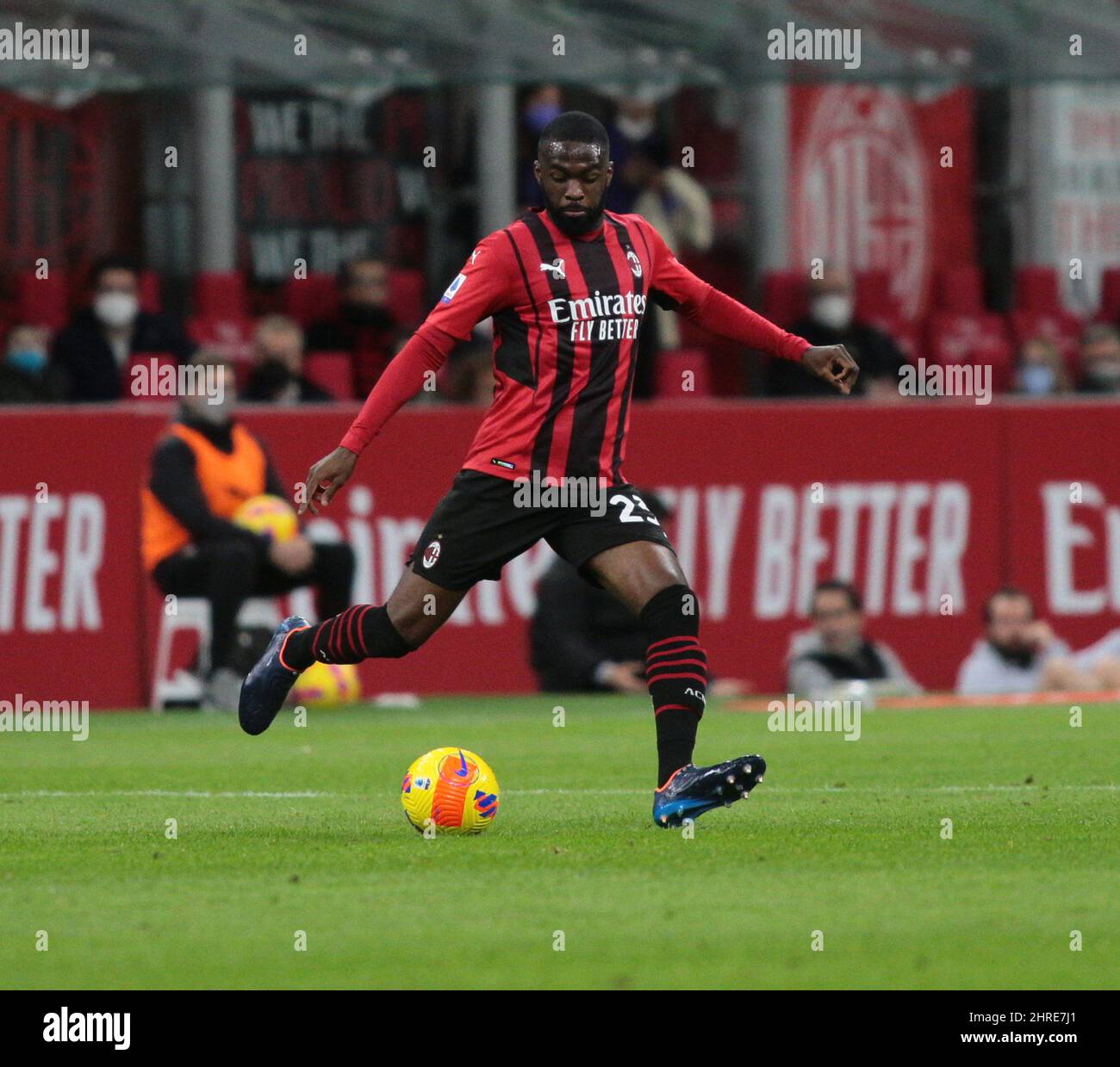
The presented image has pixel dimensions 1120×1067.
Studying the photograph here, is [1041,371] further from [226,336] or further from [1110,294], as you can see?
[226,336]

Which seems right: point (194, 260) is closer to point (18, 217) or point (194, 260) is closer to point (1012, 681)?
point (18, 217)

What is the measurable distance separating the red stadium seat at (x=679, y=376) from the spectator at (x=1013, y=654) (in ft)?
11.7

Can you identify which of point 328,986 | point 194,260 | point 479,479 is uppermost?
point 194,260

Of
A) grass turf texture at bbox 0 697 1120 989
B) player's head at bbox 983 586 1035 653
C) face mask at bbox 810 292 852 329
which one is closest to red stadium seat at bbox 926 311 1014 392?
face mask at bbox 810 292 852 329

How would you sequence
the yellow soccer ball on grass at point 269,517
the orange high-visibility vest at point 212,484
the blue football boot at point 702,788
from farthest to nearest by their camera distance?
the orange high-visibility vest at point 212,484
the yellow soccer ball on grass at point 269,517
the blue football boot at point 702,788

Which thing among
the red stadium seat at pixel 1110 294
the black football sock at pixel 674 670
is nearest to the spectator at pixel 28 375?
the black football sock at pixel 674 670

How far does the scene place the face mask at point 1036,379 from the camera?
17938mm

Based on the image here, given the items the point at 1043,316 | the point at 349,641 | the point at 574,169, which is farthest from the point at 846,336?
the point at 574,169

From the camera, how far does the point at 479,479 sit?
807cm

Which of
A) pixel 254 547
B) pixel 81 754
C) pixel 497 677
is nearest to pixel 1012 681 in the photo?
pixel 497 677

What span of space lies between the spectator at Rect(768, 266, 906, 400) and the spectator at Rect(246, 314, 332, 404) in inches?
118

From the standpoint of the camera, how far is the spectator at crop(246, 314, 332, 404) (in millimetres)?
15586

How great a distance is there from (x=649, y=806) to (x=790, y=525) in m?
6.67

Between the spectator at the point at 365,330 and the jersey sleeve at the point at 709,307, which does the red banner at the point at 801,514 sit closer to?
the spectator at the point at 365,330
